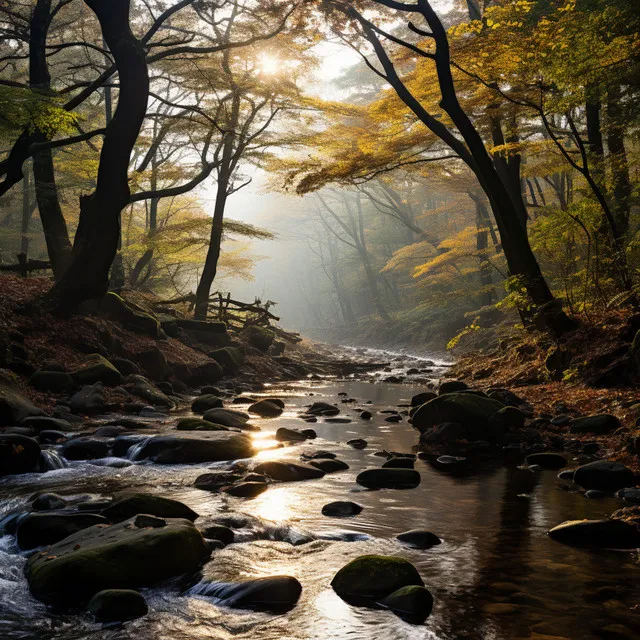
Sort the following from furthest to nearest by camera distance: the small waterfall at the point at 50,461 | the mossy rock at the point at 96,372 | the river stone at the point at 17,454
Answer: the mossy rock at the point at 96,372 → the small waterfall at the point at 50,461 → the river stone at the point at 17,454

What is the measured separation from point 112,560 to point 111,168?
933cm

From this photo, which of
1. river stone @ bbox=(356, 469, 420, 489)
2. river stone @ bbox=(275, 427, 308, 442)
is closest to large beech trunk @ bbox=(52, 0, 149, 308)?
river stone @ bbox=(275, 427, 308, 442)

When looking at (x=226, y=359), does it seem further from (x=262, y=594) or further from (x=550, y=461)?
(x=262, y=594)

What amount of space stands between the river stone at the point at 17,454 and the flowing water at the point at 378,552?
0.21 metres

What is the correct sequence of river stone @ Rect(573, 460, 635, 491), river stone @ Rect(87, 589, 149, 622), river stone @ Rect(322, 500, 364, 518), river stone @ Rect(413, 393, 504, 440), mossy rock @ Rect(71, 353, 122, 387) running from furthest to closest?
mossy rock @ Rect(71, 353, 122, 387)
river stone @ Rect(413, 393, 504, 440)
river stone @ Rect(573, 460, 635, 491)
river stone @ Rect(322, 500, 364, 518)
river stone @ Rect(87, 589, 149, 622)

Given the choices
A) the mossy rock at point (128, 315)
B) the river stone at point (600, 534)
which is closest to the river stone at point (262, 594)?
the river stone at point (600, 534)

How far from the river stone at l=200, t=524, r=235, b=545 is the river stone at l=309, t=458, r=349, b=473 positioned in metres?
2.16

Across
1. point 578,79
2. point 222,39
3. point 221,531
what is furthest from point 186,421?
point 222,39

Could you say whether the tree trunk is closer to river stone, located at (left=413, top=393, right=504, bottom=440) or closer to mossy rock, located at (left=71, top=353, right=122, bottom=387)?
mossy rock, located at (left=71, top=353, right=122, bottom=387)

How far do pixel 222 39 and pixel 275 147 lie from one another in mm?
3463

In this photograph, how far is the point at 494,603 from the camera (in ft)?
10.8

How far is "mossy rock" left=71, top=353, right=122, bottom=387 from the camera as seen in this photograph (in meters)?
10.1

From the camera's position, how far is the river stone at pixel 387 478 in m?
5.82

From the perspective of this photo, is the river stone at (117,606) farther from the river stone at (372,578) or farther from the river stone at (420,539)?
the river stone at (420,539)
